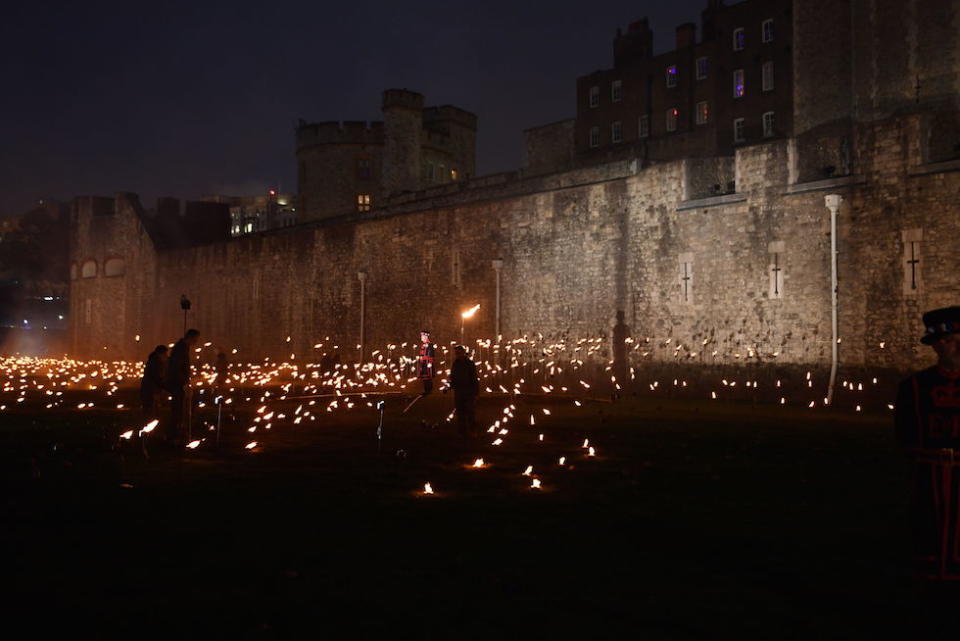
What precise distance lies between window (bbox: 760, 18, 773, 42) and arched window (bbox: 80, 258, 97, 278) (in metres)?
42.8

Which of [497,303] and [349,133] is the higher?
[349,133]

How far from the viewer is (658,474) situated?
952 cm

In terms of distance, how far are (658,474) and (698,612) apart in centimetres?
475

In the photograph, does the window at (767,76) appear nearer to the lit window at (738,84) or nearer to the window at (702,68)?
the lit window at (738,84)

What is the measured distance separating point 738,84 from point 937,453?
53771 mm

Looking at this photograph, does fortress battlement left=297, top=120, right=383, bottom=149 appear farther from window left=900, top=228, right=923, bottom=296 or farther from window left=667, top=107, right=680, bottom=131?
window left=900, top=228, right=923, bottom=296

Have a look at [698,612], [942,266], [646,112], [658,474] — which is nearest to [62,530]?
[698,612]

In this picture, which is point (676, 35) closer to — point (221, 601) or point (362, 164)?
point (362, 164)

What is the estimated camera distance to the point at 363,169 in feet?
186

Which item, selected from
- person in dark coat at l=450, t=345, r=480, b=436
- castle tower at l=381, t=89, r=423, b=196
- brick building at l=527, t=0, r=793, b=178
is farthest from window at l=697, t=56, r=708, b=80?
person in dark coat at l=450, t=345, r=480, b=436

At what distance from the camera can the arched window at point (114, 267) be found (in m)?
46.9

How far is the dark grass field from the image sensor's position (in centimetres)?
473

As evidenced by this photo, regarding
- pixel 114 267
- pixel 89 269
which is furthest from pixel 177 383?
pixel 89 269

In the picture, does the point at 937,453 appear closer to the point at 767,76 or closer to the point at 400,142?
the point at 400,142
